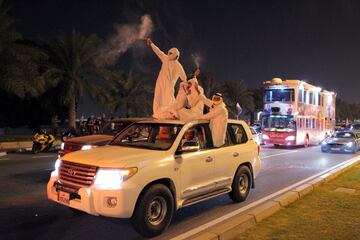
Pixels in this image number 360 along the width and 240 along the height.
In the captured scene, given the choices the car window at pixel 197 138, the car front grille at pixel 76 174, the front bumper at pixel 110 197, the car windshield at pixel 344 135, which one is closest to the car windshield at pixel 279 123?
the car windshield at pixel 344 135

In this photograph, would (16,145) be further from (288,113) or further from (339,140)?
(339,140)

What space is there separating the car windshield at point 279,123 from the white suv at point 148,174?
675 inches

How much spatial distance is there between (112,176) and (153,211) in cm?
89

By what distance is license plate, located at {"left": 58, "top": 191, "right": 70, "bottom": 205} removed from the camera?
6.01 metres

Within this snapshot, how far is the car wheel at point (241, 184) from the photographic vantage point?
27.4 feet

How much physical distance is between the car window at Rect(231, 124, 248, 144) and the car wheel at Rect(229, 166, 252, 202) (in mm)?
561

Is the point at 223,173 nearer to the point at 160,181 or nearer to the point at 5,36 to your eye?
the point at 160,181

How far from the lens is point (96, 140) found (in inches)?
404

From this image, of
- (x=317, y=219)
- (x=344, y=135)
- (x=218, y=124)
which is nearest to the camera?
(x=317, y=219)

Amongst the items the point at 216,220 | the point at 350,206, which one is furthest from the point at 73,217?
the point at 350,206

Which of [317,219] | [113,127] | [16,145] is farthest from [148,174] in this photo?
[16,145]

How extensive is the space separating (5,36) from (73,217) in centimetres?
1804

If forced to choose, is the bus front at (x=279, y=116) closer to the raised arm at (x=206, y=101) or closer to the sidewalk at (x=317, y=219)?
the sidewalk at (x=317, y=219)

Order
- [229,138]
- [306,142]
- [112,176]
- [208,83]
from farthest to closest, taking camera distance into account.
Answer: [208,83], [306,142], [229,138], [112,176]
